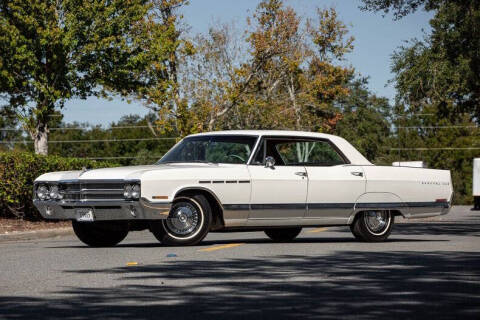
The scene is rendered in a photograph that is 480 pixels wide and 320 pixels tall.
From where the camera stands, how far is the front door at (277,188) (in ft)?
45.5

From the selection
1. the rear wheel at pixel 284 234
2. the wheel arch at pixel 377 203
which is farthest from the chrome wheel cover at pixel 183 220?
the wheel arch at pixel 377 203

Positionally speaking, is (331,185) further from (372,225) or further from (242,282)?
(242,282)

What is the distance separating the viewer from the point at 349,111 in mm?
90125

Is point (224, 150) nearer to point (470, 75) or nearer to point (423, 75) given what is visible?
point (470, 75)

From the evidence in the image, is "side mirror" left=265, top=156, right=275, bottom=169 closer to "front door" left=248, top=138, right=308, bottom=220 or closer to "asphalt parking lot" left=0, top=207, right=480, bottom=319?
"front door" left=248, top=138, right=308, bottom=220

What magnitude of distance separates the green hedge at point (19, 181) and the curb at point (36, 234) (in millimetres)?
1891

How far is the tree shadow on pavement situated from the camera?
6.88 m

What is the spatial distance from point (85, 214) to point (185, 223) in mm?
1400

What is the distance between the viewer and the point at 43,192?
1399 cm

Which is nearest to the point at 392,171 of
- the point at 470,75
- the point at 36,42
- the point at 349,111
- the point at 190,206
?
the point at 190,206

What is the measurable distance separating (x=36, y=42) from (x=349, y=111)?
6226cm

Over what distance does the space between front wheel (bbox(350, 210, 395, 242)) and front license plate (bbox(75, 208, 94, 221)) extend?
13.7 feet

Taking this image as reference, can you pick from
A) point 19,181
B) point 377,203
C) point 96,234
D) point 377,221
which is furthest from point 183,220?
point 19,181

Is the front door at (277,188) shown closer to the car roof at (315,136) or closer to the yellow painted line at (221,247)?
the car roof at (315,136)
